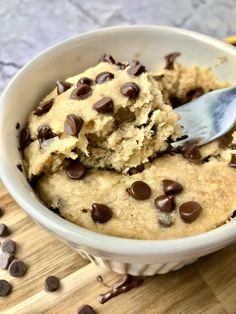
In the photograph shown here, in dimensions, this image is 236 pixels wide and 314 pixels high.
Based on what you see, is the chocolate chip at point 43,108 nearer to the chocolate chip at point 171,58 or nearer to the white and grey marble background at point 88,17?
the chocolate chip at point 171,58

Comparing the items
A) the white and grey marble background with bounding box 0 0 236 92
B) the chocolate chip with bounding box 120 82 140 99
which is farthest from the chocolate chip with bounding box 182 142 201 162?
the white and grey marble background with bounding box 0 0 236 92

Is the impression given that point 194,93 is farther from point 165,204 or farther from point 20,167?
point 20,167

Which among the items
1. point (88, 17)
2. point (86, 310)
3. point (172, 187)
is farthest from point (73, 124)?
point (88, 17)

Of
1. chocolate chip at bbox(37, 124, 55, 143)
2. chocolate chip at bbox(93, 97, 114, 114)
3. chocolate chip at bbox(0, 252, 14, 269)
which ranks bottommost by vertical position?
chocolate chip at bbox(0, 252, 14, 269)

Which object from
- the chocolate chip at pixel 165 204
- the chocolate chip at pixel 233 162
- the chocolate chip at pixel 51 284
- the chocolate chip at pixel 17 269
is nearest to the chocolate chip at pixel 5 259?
the chocolate chip at pixel 17 269

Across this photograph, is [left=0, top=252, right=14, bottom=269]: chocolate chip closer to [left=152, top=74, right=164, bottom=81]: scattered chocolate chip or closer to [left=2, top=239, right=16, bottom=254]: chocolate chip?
[left=2, top=239, right=16, bottom=254]: chocolate chip

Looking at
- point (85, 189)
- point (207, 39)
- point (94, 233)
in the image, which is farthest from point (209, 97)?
point (94, 233)
